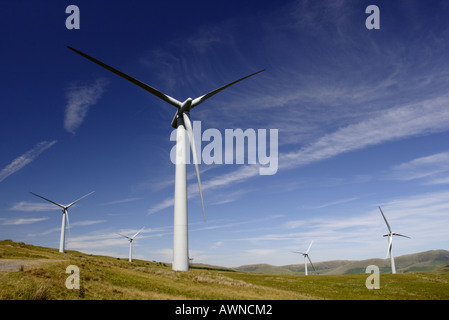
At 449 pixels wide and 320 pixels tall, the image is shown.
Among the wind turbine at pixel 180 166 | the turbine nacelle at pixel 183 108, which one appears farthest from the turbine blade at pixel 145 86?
the turbine nacelle at pixel 183 108

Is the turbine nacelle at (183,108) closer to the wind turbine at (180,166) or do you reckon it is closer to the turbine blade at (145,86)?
the wind turbine at (180,166)

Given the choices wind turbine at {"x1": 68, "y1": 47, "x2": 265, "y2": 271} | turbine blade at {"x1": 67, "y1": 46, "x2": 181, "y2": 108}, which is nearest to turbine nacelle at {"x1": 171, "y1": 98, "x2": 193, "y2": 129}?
wind turbine at {"x1": 68, "y1": 47, "x2": 265, "y2": 271}

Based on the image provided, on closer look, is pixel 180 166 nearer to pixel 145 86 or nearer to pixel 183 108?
pixel 183 108

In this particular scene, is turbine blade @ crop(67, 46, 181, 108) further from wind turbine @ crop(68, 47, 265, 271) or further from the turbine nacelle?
the turbine nacelle

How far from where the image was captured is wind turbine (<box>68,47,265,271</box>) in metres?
47.3

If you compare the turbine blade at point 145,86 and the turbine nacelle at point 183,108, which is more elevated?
the turbine blade at point 145,86

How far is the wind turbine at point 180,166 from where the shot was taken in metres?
47.3

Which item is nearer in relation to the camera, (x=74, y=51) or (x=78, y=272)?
(x=78, y=272)

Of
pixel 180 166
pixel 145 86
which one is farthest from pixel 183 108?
pixel 180 166

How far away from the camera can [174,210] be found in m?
49.3
